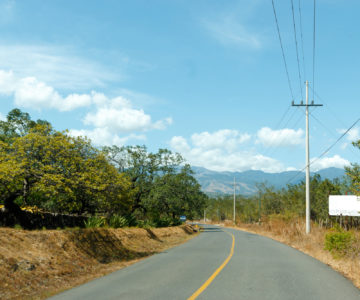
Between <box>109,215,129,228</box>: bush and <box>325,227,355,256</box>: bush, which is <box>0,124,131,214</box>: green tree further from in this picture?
<box>325,227,355,256</box>: bush

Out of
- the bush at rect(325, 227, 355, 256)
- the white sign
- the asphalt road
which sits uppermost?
the white sign

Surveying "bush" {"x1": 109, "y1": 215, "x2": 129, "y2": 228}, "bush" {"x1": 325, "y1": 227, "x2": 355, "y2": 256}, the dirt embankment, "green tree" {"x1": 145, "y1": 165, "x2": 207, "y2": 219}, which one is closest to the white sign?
"green tree" {"x1": 145, "y1": 165, "x2": 207, "y2": 219}

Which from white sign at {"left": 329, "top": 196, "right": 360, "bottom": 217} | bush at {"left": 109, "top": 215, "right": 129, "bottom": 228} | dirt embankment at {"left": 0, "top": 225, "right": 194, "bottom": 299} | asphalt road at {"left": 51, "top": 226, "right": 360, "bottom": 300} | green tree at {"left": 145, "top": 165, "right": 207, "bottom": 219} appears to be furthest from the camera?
white sign at {"left": 329, "top": 196, "right": 360, "bottom": 217}

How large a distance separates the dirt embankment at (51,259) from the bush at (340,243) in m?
9.58

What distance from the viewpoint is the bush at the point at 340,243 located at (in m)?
15.6

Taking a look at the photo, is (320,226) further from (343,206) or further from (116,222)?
(116,222)

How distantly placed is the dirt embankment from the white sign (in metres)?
30.9

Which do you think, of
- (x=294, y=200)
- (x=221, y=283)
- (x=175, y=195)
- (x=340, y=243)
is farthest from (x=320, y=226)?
(x=294, y=200)

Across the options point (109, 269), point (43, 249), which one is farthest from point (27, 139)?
point (109, 269)

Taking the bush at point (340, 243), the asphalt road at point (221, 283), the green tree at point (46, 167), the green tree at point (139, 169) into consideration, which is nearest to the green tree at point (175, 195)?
the green tree at point (139, 169)

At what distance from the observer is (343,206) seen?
137 feet

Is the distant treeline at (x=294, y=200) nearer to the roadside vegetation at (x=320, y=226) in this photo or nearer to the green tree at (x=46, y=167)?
the roadside vegetation at (x=320, y=226)

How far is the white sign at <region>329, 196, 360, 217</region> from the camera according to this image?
136 ft

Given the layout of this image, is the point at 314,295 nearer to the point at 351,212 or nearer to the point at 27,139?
the point at 27,139
